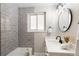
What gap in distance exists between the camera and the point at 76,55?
991mm

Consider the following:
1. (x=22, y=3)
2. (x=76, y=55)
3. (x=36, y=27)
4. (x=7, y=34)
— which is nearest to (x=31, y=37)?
(x=36, y=27)

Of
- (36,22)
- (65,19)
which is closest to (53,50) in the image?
(36,22)

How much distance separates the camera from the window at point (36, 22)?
1.11m

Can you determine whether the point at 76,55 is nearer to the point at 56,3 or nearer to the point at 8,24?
Result: the point at 56,3

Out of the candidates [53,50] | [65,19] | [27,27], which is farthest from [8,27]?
[65,19]

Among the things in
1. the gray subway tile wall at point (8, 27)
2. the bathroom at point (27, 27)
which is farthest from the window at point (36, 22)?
the gray subway tile wall at point (8, 27)

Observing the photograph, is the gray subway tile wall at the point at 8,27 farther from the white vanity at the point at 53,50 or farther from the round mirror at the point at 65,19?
the round mirror at the point at 65,19

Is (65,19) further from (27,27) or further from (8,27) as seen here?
(8,27)

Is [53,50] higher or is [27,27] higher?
[27,27]

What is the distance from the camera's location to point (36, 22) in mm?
1118

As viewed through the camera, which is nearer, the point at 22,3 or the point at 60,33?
the point at 22,3

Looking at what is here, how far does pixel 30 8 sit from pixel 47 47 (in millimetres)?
427

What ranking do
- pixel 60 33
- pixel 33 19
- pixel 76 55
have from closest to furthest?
pixel 76 55, pixel 33 19, pixel 60 33

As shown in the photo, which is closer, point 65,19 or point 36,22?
point 36,22
